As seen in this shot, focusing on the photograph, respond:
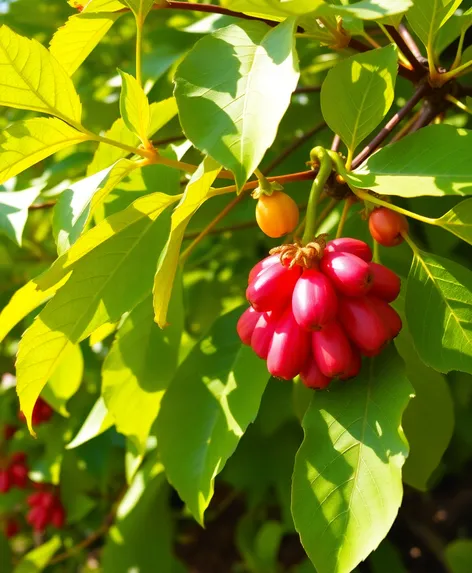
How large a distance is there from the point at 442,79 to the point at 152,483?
4.09ft

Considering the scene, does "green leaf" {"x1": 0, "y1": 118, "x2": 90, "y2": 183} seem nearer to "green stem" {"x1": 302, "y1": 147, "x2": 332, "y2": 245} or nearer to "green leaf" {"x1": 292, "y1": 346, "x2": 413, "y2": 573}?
"green stem" {"x1": 302, "y1": 147, "x2": 332, "y2": 245}

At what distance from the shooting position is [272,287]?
84cm

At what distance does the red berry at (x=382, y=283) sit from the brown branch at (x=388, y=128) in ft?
0.49

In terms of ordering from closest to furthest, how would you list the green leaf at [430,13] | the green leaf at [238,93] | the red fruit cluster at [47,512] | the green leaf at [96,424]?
the green leaf at [238,93]
the green leaf at [430,13]
the green leaf at [96,424]
the red fruit cluster at [47,512]

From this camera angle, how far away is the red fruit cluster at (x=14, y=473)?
7.66ft

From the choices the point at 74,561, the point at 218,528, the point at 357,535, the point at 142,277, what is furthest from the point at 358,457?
the point at 218,528

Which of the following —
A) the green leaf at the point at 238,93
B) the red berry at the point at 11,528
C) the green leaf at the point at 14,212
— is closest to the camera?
the green leaf at the point at 238,93

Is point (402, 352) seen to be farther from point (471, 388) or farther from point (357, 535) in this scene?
point (471, 388)

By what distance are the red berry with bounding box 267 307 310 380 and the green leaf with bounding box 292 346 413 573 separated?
12cm

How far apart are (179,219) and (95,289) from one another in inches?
9.1

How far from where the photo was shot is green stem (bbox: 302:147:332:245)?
87 cm

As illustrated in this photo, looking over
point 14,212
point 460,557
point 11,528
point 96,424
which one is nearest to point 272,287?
point 14,212

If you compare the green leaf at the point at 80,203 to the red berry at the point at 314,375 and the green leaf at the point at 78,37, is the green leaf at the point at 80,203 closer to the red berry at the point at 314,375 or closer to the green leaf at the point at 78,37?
the green leaf at the point at 78,37

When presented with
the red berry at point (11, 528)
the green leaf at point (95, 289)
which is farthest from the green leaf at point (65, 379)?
the red berry at point (11, 528)
